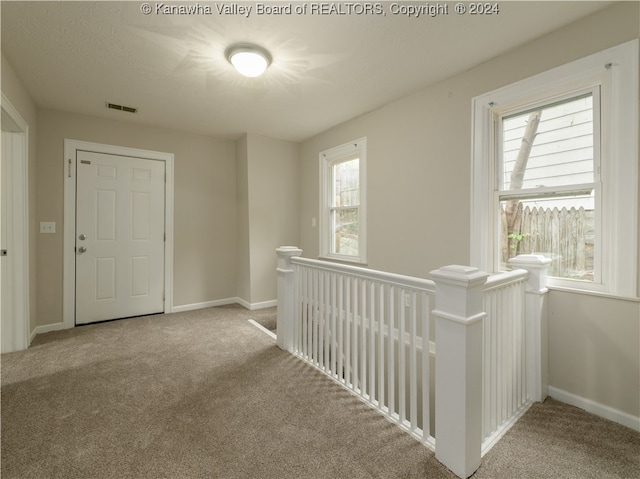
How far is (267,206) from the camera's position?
4.29 meters

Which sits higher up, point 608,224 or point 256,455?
point 608,224

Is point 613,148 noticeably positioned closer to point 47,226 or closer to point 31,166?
point 31,166

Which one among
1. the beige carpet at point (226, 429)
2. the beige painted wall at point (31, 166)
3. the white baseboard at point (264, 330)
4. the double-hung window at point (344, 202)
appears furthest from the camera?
the double-hung window at point (344, 202)

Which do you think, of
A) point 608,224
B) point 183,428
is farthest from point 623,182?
point 183,428

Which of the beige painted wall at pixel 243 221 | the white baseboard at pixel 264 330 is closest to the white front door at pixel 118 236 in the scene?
the beige painted wall at pixel 243 221

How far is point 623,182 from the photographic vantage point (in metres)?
1.73

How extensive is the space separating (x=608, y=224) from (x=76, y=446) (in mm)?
3192

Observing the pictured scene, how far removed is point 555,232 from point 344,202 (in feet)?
7.75

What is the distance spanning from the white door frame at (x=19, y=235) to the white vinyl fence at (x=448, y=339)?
92.4 inches

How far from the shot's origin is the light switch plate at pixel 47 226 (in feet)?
10.5

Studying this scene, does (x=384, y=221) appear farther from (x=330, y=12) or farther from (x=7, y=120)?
(x=7, y=120)

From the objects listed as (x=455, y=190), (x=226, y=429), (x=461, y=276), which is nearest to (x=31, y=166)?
(x=226, y=429)

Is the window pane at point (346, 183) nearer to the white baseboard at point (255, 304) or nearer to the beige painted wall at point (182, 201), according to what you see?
the beige painted wall at point (182, 201)

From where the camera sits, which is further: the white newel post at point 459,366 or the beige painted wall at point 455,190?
the beige painted wall at point 455,190
